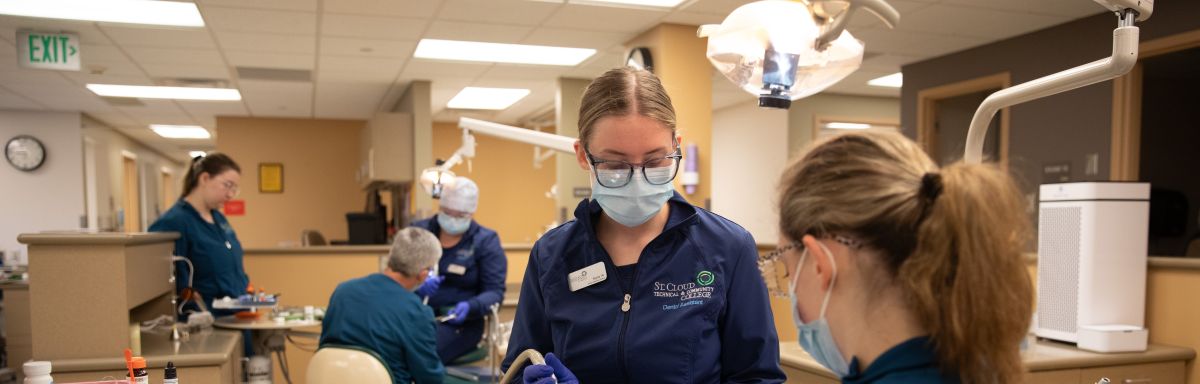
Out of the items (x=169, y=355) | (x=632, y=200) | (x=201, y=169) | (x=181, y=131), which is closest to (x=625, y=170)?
(x=632, y=200)

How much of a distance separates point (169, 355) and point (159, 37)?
3.42 m

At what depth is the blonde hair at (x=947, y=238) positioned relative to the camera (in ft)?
2.79

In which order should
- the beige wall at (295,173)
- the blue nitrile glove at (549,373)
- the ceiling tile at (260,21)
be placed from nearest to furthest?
1. the blue nitrile glove at (549,373)
2. the ceiling tile at (260,21)
3. the beige wall at (295,173)

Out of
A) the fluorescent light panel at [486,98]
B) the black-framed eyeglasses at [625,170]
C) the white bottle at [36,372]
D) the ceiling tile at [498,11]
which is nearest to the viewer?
the black-framed eyeglasses at [625,170]

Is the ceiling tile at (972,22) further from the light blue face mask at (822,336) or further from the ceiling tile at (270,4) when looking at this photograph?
the light blue face mask at (822,336)

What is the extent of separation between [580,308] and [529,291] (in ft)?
0.46

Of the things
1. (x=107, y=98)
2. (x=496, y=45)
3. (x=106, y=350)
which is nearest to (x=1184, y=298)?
(x=106, y=350)

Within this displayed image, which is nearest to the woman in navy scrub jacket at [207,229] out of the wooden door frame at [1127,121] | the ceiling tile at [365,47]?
the ceiling tile at [365,47]

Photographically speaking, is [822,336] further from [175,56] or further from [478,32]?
[175,56]

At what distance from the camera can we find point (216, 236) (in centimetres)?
368

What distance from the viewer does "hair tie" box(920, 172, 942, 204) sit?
0.87m

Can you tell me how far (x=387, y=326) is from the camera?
2.65 meters

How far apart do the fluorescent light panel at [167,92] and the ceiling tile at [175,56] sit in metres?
1.42

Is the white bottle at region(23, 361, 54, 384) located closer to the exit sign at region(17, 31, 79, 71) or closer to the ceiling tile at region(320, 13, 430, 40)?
the ceiling tile at region(320, 13, 430, 40)
